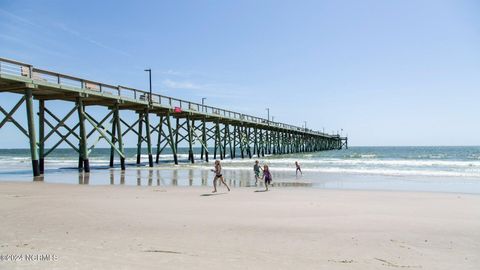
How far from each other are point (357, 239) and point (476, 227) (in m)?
2.75

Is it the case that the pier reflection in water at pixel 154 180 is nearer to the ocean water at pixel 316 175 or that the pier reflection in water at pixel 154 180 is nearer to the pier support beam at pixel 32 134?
the ocean water at pixel 316 175

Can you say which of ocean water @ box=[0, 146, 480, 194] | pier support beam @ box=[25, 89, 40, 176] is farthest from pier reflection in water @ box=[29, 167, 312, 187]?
pier support beam @ box=[25, 89, 40, 176]

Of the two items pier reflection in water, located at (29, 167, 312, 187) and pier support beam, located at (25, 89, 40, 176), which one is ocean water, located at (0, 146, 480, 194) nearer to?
pier reflection in water, located at (29, 167, 312, 187)

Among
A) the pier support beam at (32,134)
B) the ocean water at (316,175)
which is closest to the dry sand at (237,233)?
the ocean water at (316,175)

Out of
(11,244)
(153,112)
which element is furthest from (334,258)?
(153,112)

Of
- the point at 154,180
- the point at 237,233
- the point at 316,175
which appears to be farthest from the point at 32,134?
the point at 316,175

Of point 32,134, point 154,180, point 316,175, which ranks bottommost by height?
point 316,175

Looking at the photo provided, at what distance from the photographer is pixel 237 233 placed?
614cm

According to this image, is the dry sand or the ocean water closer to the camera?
the dry sand

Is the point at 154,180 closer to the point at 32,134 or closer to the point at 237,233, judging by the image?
the point at 32,134

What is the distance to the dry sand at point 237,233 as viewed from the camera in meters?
4.60

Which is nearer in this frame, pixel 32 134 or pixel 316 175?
pixel 32 134

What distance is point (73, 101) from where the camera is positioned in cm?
2281

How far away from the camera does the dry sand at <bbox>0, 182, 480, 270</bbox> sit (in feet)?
15.1
